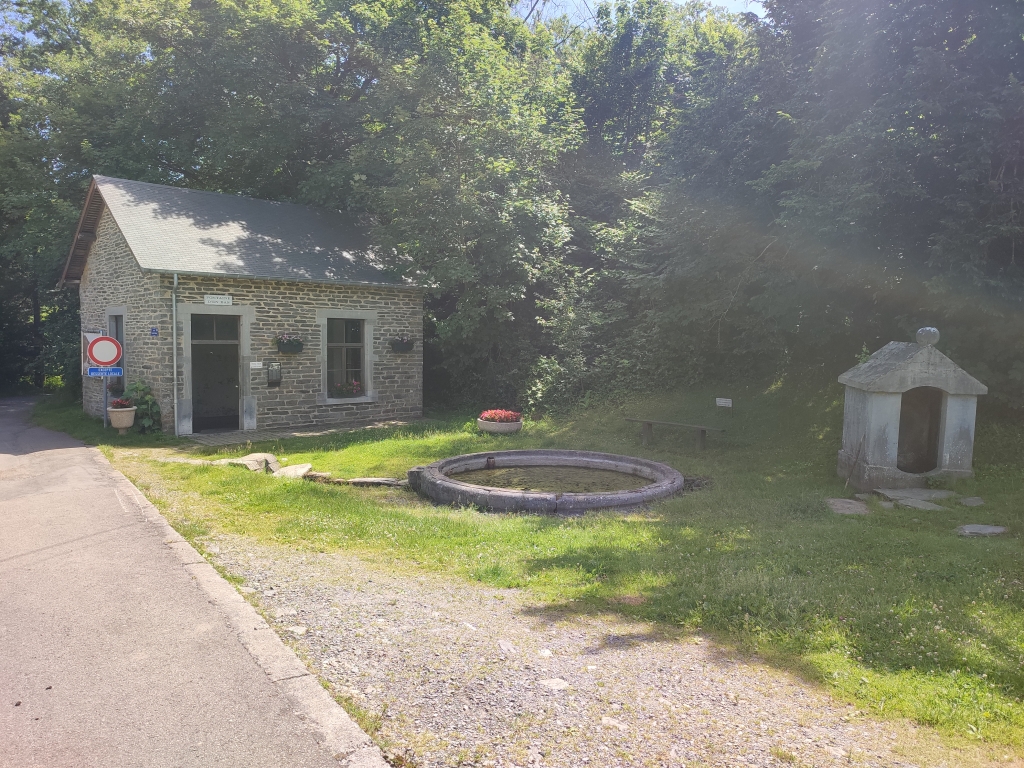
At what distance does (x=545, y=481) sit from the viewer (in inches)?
390

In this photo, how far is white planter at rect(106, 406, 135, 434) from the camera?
1295 centimetres

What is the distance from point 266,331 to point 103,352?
3.17 meters

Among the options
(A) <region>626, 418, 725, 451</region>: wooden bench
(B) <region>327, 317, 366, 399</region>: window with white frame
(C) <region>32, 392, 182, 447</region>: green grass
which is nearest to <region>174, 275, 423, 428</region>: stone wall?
(B) <region>327, 317, 366, 399</region>: window with white frame

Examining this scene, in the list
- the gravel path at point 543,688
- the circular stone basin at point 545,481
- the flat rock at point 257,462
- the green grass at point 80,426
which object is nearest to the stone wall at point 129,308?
the green grass at point 80,426

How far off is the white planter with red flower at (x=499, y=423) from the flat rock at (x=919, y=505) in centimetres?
716

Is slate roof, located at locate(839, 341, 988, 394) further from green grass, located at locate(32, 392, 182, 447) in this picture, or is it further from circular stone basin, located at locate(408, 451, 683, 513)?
green grass, located at locate(32, 392, 182, 447)

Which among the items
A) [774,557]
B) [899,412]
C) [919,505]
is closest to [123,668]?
[774,557]

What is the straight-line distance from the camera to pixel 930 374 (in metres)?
8.94

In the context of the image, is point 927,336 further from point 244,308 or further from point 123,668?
point 244,308

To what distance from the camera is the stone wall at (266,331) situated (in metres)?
13.3

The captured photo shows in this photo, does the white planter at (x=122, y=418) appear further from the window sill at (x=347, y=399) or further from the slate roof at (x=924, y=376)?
the slate roof at (x=924, y=376)

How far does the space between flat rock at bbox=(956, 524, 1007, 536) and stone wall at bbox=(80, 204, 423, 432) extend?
12.1m

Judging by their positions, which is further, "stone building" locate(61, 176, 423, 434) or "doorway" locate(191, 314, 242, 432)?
"doorway" locate(191, 314, 242, 432)

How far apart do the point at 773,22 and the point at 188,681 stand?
49.6ft
